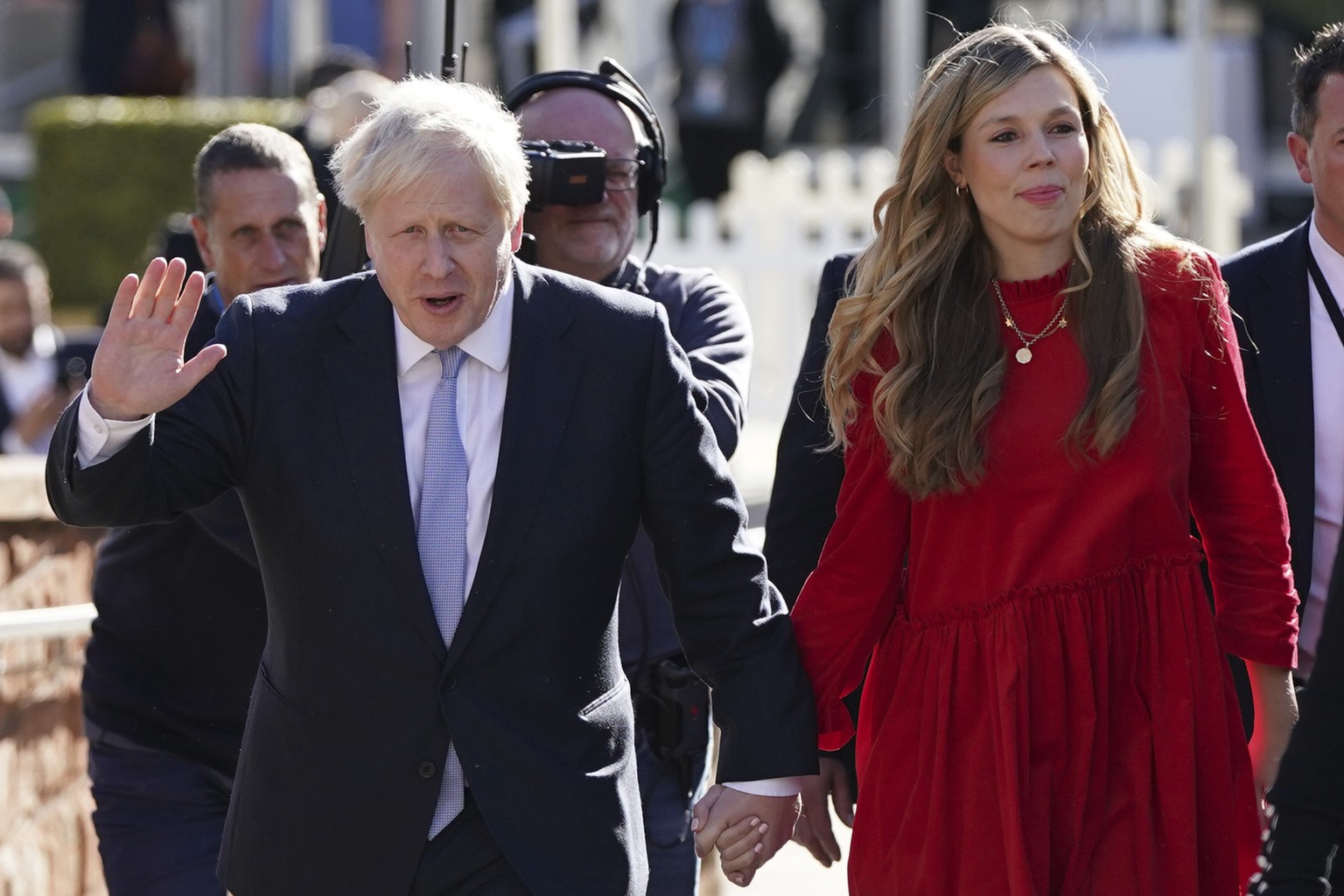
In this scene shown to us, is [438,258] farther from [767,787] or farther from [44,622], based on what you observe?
[44,622]

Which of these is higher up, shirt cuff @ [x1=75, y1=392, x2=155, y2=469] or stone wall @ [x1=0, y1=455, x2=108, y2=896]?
shirt cuff @ [x1=75, y1=392, x2=155, y2=469]

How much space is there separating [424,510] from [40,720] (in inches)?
89.2

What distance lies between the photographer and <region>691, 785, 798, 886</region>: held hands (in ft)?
10.0

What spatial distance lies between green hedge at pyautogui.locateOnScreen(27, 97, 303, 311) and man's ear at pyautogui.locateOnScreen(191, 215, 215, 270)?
9043 mm

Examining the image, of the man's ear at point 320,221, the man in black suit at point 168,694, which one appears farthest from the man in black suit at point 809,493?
the man's ear at point 320,221

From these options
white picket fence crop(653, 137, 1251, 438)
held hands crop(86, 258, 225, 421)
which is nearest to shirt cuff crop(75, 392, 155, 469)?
held hands crop(86, 258, 225, 421)

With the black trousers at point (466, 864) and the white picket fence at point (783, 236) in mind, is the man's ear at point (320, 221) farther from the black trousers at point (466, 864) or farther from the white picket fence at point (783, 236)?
the white picket fence at point (783, 236)

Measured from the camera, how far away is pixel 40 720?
4719mm

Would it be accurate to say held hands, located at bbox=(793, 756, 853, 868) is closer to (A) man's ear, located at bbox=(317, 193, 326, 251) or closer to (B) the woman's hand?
(B) the woman's hand

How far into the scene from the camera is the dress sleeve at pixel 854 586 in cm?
314

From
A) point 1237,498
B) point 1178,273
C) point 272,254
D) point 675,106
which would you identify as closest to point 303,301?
point 272,254

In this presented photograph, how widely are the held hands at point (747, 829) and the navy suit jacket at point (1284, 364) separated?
103 centimetres

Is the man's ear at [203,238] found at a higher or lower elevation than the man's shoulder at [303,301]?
higher

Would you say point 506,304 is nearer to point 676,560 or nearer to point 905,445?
point 676,560
